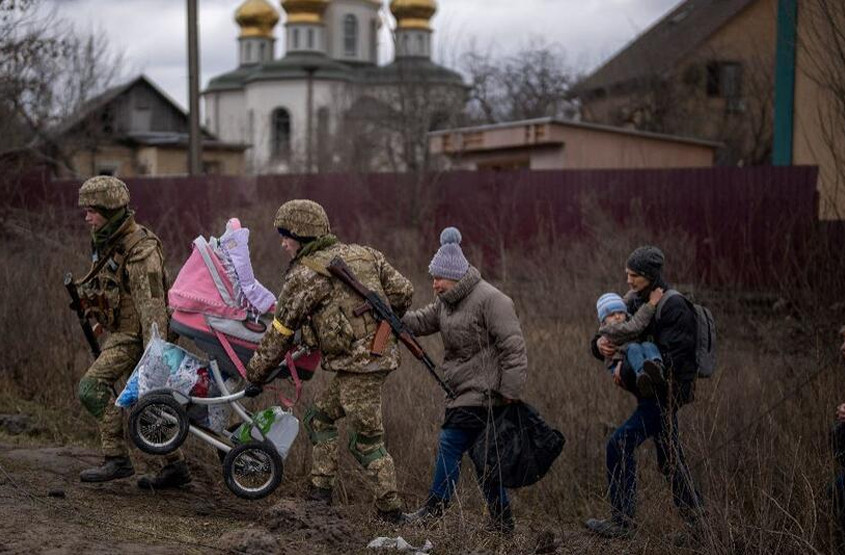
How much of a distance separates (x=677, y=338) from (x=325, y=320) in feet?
6.78

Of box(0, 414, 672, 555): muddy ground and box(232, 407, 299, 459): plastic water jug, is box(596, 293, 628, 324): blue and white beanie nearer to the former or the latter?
box(0, 414, 672, 555): muddy ground

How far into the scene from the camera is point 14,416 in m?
10.1

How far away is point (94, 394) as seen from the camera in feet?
24.3

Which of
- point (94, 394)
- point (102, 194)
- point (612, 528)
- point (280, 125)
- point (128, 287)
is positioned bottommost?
point (612, 528)

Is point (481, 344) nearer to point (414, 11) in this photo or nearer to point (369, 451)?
point (369, 451)

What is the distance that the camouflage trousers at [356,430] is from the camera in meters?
6.79

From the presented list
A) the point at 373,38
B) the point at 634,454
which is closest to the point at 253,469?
the point at 634,454

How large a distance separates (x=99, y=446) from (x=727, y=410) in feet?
16.3

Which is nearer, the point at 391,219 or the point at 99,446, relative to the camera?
the point at 99,446

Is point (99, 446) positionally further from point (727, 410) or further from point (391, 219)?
point (391, 219)

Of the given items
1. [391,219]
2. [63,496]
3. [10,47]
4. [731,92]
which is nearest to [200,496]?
[63,496]

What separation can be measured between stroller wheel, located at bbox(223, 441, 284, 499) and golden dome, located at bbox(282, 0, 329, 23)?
6860cm

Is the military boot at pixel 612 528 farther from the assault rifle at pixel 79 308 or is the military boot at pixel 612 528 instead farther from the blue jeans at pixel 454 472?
the assault rifle at pixel 79 308

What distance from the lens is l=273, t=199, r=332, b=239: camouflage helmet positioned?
677 centimetres
